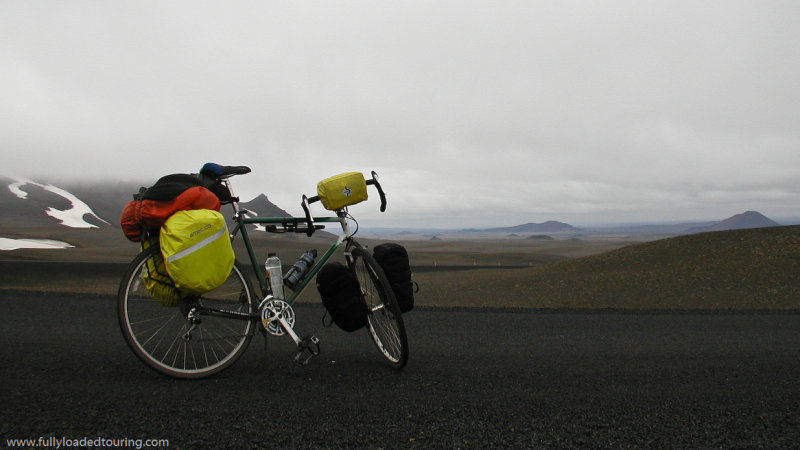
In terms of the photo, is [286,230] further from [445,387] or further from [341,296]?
[445,387]

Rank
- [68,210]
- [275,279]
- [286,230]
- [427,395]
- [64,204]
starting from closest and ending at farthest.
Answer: [427,395]
[275,279]
[286,230]
[68,210]
[64,204]

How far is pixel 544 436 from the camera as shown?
274 cm

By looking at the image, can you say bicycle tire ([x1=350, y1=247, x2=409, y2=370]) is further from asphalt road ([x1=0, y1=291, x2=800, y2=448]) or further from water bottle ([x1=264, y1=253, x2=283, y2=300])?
water bottle ([x1=264, y1=253, x2=283, y2=300])

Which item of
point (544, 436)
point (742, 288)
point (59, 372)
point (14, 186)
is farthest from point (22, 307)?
point (14, 186)

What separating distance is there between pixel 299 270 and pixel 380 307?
859 millimetres

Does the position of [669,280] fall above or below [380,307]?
below

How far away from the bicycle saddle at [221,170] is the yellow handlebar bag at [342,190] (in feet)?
2.53

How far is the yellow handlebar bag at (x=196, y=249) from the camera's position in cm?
344

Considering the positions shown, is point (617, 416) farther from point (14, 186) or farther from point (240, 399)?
point (14, 186)

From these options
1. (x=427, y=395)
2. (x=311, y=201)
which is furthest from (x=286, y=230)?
(x=427, y=395)

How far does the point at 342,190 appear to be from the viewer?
4242mm

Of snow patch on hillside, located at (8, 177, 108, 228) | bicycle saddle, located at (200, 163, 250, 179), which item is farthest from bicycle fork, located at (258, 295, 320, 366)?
snow patch on hillside, located at (8, 177, 108, 228)

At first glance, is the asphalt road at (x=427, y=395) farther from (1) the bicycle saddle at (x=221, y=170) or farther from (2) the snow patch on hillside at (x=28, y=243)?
(2) the snow patch on hillside at (x=28, y=243)

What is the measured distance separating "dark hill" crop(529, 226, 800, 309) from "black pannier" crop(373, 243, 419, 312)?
7270 millimetres
